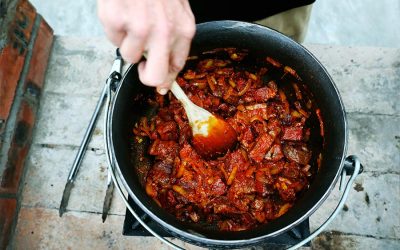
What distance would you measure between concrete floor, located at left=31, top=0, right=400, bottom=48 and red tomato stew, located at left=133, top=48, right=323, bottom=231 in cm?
174

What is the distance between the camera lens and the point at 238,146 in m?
1.86

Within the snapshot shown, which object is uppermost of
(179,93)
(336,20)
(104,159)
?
(179,93)

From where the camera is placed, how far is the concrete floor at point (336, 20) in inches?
134

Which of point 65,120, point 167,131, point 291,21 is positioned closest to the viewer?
point 167,131

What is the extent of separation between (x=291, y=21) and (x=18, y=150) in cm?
210

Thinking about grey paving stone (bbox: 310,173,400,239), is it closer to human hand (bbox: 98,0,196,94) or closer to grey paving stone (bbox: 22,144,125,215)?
grey paving stone (bbox: 22,144,125,215)

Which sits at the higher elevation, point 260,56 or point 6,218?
point 260,56

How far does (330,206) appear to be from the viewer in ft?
7.80

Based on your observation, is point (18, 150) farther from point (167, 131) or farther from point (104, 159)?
point (167, 131)

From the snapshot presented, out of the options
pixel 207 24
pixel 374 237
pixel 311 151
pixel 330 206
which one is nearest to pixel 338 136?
pixel 311 151

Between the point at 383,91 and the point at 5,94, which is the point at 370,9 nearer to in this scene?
the point at 383,91

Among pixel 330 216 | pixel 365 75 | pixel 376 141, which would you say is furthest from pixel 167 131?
pixel 365 75

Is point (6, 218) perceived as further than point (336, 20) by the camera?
No

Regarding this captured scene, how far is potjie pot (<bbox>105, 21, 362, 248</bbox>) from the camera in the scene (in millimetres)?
1442
